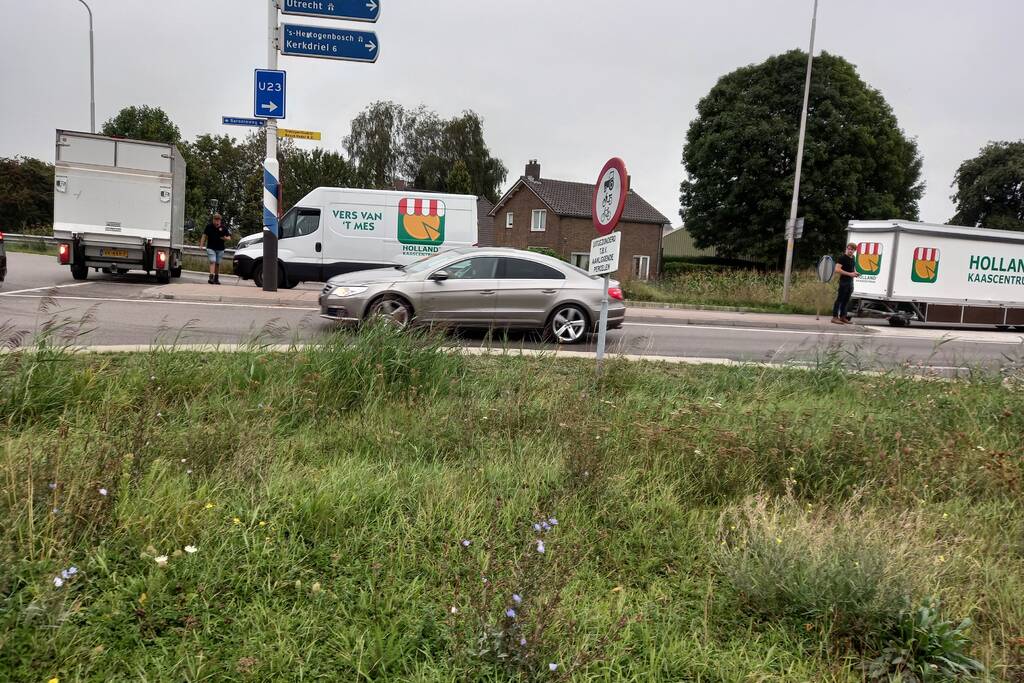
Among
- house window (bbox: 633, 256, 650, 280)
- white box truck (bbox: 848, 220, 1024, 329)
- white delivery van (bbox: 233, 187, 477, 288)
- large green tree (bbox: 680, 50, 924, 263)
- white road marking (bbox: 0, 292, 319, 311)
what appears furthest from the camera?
house window (bbox: 633, 256, 650, 280)

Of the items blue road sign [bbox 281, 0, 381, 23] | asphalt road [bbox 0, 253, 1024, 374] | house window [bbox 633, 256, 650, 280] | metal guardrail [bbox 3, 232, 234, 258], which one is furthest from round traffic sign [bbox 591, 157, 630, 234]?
house window [bbox 633, 256, 650, 280]

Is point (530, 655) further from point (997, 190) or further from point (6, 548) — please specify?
point (997, 190)

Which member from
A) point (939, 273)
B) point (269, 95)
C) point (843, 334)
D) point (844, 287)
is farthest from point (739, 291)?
point (269, 95)

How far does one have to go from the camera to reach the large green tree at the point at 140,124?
6388 cm

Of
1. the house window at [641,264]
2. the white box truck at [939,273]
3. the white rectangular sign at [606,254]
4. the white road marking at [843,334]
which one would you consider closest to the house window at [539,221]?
the house window at [641,264]

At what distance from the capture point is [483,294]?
9711mm

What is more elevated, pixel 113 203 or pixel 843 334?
pixel 113 203

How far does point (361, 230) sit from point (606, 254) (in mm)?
11203

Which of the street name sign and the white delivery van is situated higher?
the street name sign

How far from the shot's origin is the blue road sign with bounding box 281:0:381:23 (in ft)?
42.9

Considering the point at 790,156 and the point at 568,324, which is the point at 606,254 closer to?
the point at 568,324

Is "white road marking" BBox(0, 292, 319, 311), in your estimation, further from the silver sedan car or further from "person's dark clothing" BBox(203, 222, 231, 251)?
"person's dark clothing" BBox(203, 222, 231, 251)

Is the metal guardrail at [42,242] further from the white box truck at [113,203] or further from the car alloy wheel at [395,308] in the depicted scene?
the car alloy wheel at [395,308]

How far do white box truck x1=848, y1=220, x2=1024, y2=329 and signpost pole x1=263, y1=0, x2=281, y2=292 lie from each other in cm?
1562
